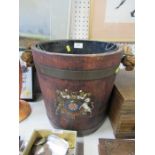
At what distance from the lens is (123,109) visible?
67cm

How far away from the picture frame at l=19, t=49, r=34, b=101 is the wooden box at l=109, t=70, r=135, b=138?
13.8 inches

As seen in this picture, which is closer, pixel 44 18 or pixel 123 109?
pixel 123 109

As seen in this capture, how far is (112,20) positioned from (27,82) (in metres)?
0.45

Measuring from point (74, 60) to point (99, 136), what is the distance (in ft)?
1.02

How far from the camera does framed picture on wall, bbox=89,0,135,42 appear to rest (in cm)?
87

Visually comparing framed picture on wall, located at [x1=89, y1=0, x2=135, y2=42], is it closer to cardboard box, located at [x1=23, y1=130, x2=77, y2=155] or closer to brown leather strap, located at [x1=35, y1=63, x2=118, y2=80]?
brown leather strap, located at [x1=35, y1=63, x2=118, y2=80]

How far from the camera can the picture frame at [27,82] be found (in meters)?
0.88

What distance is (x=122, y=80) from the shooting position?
0.84 meters

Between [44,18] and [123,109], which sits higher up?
[44,18]

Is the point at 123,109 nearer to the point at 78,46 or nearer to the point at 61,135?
the point at 61,135

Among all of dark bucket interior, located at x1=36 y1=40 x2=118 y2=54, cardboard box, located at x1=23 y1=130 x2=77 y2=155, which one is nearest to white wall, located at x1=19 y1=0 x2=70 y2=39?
dark bucket interior, located at x1=36 y1=40 x2=118 y2=54

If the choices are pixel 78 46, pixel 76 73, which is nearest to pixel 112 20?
pixel 78 46
